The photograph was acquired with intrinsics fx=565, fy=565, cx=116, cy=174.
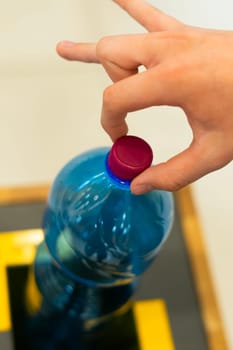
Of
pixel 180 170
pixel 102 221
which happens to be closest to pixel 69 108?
pixel 102 221

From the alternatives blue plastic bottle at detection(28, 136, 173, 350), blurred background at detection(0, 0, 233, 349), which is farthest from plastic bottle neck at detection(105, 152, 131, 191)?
blurred background at detection(0, 0, 233, 349)

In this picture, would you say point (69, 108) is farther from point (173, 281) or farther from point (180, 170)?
point (180, 170)

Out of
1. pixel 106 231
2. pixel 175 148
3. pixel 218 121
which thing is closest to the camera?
pixel 218 121

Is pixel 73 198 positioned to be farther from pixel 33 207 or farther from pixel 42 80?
pixel 42 80

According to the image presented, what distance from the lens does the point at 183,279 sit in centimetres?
68

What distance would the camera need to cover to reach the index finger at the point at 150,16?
0.46m

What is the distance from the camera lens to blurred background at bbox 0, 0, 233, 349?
29.3 inches

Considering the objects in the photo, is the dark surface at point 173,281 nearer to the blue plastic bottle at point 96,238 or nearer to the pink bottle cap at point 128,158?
the blue plastic bottle at point 96,238

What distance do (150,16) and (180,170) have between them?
14cm

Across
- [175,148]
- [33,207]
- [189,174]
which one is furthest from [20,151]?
[189,174]

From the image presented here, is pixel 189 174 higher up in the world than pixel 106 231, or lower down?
higher up

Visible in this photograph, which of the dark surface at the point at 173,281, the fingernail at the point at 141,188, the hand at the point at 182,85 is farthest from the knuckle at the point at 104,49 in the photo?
the dark surface at the point at 173,281

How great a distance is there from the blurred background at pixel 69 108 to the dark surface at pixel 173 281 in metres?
0.05

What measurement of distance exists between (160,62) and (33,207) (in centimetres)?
34
